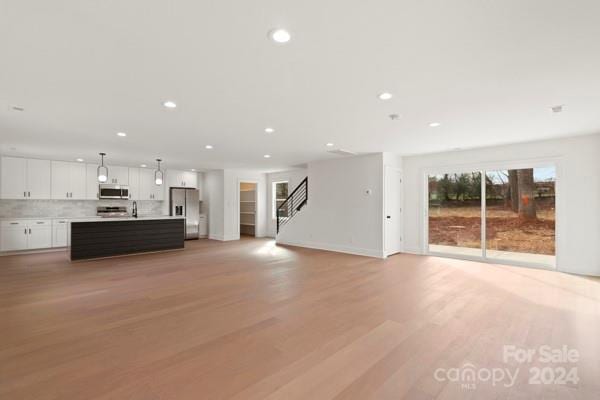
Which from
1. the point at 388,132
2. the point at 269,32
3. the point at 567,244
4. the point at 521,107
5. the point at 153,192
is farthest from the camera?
the point at 153,192

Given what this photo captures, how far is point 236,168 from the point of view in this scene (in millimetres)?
9859

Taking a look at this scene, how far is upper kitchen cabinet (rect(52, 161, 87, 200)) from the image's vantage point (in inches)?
300

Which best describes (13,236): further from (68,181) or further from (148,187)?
(148,187)

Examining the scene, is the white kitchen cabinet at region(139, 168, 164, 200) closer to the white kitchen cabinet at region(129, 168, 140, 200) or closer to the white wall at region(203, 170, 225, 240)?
the white kitchen cabinet at region(129, 168, 140, 200)

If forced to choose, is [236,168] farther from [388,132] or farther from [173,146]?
[388,132]

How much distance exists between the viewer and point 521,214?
5859 millimetres

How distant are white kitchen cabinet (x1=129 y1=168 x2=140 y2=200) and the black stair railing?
15.4ft

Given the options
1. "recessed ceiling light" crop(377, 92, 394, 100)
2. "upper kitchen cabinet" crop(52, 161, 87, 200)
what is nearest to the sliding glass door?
"recessed ceiling light" crop(377, 92, 394, 100)

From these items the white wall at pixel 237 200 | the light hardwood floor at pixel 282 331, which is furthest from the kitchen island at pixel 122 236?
the white wall at pixel 237 200

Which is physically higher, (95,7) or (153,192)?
(95,7)

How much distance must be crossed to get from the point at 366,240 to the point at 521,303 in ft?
11.8

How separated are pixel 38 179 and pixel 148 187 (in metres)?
2.72

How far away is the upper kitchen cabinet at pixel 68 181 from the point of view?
762 centimetres

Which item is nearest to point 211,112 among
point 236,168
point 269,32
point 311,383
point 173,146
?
point 269,32
